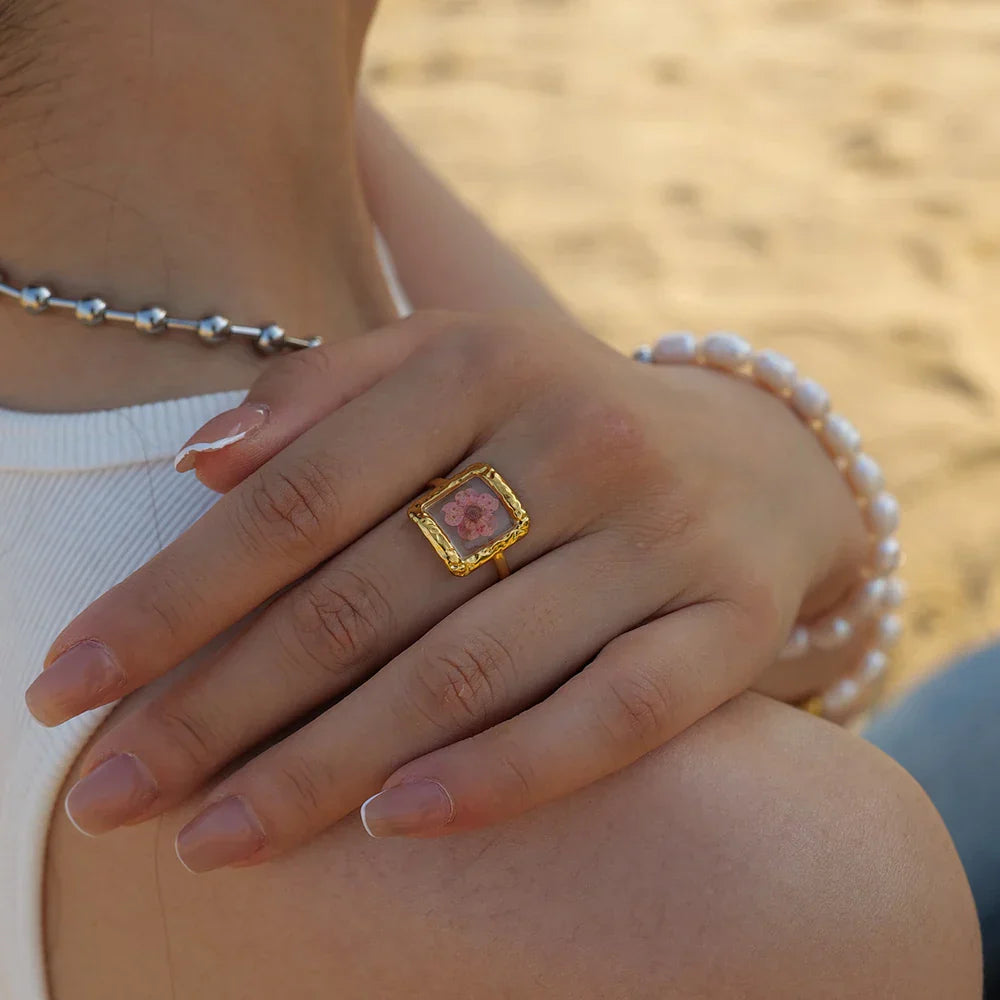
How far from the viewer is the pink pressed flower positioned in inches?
29.6

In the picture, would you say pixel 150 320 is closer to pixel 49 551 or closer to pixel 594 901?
pixel 49 551

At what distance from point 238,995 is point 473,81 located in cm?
350

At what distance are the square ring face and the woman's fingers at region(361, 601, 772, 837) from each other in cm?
11

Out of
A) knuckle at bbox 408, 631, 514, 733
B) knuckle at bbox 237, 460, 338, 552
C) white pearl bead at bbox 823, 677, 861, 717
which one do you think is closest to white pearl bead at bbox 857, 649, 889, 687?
white pearl bead at bbox 823, 677, 861, 717

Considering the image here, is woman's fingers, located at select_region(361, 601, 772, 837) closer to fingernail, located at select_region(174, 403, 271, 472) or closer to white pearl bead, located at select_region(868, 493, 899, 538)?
fingernail, located at select_region(174, 403, 271, 472)

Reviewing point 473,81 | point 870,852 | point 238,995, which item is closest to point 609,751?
point 870,852

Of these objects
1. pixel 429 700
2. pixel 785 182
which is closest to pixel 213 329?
pixel 429 700

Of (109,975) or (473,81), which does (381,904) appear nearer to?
(109,975)

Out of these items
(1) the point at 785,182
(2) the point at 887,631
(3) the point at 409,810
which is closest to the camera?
(3) the point at 409,810

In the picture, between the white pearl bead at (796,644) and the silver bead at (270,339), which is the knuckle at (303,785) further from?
the white pearl bead at (796,644)

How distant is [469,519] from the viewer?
75cm

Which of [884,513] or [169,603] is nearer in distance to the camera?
[169,603]

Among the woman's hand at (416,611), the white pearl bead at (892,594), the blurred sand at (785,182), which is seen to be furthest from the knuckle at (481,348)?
the blurred sand at (785,182)

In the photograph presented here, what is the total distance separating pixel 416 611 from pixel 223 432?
0.64 feet
